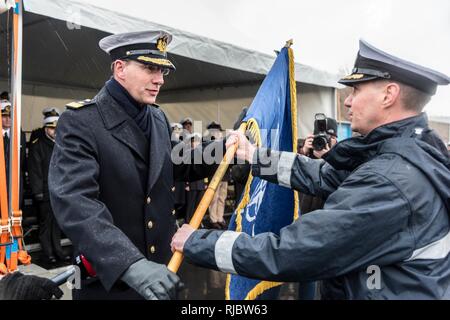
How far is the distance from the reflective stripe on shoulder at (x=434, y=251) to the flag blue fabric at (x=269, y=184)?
1136 millimetres

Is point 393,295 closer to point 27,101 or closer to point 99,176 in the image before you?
point 99,176

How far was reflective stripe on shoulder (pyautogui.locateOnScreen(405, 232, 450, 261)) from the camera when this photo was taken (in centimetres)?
143

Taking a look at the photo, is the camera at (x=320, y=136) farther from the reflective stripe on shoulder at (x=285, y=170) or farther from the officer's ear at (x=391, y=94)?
the officer's ear at (x=391, y=94)

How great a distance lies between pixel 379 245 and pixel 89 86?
9706 mm

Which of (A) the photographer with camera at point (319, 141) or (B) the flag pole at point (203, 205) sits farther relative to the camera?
A: (A) the photographer with camera at point (319, 141)

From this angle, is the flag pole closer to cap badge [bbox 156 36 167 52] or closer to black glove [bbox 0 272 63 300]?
black glove [bbox 0 272 63 300]

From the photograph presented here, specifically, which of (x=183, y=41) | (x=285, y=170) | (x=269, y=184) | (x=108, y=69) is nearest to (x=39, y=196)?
(x=183, y=41)

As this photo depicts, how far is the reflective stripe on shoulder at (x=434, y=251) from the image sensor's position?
1.43 m

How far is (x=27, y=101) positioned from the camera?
29.5 ft

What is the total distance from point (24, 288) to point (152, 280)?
463 mm

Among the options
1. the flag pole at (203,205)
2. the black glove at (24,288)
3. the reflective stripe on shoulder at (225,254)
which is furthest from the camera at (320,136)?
the black glove at (24,288)

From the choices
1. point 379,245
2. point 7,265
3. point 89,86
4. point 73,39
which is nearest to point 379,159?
point 379,245

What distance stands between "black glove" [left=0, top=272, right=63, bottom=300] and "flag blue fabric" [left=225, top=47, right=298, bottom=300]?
119cm

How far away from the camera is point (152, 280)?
A: 4.68 feet
